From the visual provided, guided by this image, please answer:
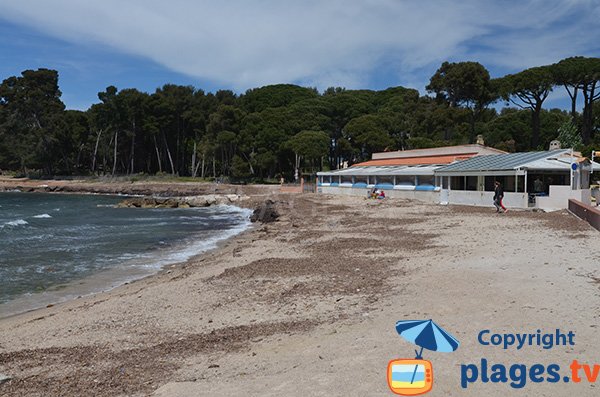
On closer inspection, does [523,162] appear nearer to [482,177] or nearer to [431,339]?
[482,177]

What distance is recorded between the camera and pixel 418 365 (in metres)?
5.09

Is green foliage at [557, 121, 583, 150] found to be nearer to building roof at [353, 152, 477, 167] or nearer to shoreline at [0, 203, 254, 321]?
building roof at [353, 152, 477, 167]

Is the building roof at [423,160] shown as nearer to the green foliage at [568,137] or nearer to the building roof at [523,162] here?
the building roof at [523,162]

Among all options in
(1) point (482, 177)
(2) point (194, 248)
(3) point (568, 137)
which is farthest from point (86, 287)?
(3) point (568, 137)

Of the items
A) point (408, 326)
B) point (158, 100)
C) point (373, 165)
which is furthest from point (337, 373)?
point (158, 100)

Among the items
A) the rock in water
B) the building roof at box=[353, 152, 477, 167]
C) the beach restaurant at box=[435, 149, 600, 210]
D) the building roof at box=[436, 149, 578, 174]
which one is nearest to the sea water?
the rock in water

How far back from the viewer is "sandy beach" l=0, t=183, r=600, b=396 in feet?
17.4

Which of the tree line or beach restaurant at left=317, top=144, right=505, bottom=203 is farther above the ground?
the tree line

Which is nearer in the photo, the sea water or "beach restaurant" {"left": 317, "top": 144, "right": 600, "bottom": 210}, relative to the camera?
the sea water

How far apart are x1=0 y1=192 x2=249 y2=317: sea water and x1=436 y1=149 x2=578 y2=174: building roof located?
49.6ft

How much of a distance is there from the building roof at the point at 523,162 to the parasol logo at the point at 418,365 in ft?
73.1

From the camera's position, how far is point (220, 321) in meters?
8.30

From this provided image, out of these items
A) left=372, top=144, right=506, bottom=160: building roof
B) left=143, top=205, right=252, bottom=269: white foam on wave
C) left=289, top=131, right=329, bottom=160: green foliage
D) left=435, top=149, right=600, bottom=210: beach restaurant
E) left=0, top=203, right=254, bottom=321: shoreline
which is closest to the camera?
left=0, top=203, right=254, bottom=321: shoreline

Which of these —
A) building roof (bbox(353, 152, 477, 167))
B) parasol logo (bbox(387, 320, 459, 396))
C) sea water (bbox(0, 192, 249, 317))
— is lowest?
sea water (bbox(0, 192, 249, 317))
